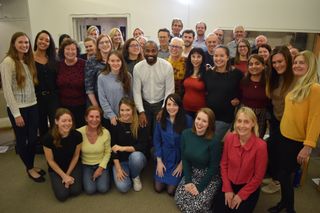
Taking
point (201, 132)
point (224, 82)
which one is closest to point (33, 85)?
point (201, 132)

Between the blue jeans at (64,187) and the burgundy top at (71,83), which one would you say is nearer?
the blue jeans at (64,187)

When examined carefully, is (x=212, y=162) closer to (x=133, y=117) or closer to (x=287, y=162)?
(x=287, y=162)

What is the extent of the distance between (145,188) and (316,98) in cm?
180

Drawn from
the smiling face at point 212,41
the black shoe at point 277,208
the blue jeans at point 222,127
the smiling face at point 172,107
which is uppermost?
the smiling face at point 212,41

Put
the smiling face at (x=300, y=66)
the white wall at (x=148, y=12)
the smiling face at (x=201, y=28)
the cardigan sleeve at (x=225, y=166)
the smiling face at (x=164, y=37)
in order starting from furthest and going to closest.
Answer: the white wall at (x=148, y=12), the smiling face at (x=201, y=28), the smiling face at (x=164, y=37), the cardigan sleeve at (x=225, y=166), the smiling face at (x=300, y=66)

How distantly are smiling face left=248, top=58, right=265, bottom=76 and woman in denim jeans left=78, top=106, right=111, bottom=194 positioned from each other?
1533mm

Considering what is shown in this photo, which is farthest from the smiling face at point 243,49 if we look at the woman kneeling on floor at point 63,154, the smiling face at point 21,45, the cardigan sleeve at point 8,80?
the cardigan sleeve at point 8,80

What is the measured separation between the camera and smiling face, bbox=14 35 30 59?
249cm

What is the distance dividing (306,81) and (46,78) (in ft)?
8.13

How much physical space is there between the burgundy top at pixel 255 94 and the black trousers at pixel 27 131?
2.14 meters

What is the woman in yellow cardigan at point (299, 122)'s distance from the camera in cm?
199

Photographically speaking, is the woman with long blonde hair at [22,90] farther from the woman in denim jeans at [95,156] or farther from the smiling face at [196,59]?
the smiling face at [196,59]

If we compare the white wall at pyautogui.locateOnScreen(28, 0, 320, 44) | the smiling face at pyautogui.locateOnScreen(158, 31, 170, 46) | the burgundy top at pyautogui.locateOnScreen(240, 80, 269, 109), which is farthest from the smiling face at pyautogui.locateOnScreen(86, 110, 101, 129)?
the white wall at pyautogui.locateOnScreen(28, 0, 320, 44)

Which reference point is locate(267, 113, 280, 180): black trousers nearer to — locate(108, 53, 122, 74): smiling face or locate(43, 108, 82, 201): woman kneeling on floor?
locate(108, 53, 122, 74): smiling face
